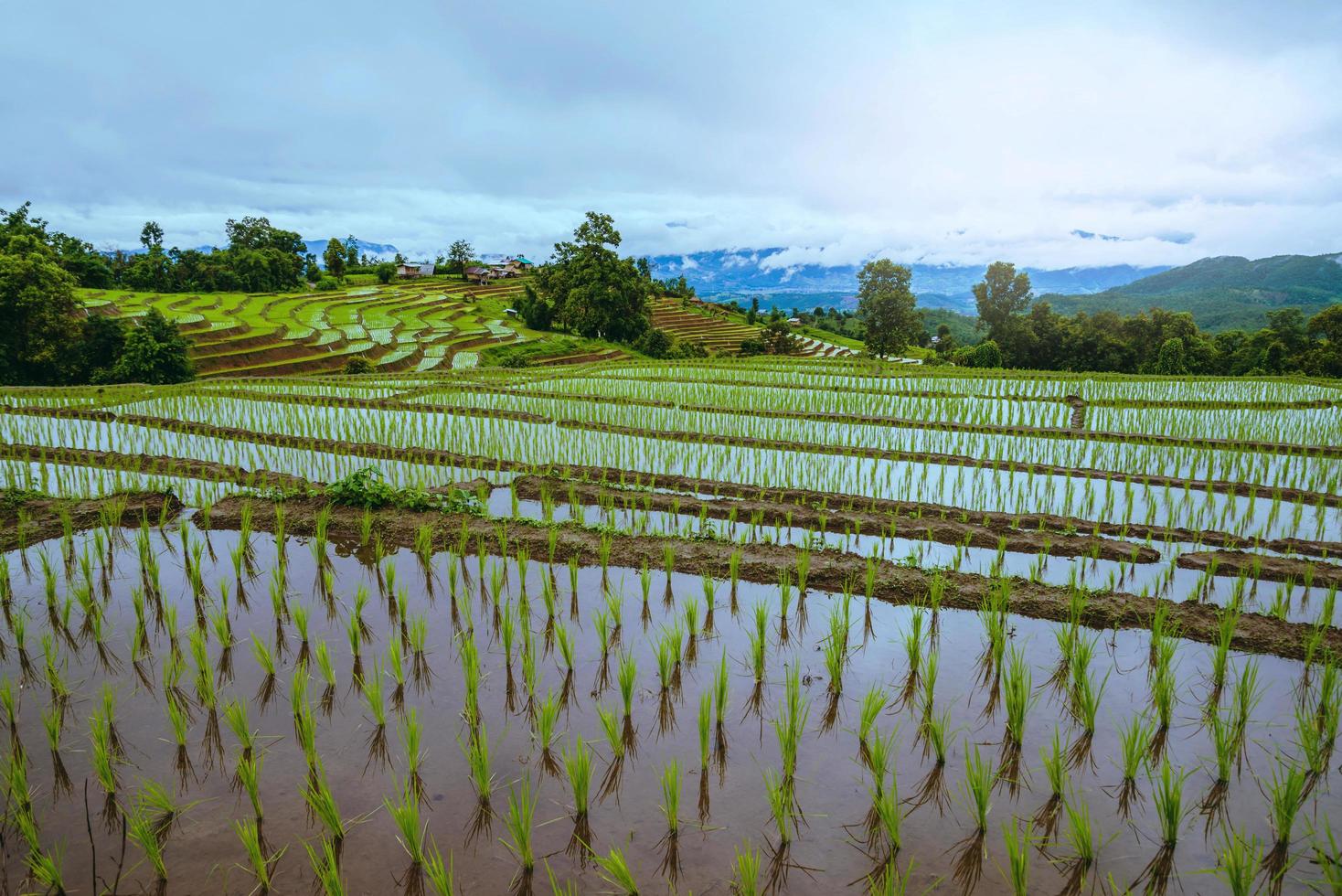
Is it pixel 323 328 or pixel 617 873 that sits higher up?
pixel 323 328

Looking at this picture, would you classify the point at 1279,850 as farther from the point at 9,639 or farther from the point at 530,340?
the point at 530,340

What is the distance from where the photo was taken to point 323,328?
27500 mm

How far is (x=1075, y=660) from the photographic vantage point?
139 inches

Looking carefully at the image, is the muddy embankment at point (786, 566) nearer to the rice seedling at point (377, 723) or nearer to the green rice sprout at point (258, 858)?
the rice seedling at point (377, 723)

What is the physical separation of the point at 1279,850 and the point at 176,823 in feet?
12.9

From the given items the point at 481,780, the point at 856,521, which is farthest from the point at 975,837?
the point at 856,521

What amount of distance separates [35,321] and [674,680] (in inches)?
899

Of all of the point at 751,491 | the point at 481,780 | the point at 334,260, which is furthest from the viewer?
the point at 334,260

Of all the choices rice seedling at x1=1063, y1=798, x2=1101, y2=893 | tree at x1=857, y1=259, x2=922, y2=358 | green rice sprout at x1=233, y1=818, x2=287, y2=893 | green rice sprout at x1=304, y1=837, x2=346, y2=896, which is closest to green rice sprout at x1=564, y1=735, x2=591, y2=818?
green rice sprout at x1=304, y1=837, x2=346, y2=896

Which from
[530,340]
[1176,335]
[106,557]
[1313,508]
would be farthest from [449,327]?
[1176,335]

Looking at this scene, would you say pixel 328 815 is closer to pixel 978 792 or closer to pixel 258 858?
pixel 258 858

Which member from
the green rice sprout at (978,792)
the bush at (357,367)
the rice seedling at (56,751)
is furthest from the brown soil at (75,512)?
the bush at (357,367)

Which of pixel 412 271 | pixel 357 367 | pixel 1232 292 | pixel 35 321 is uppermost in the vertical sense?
pixel 1232 292

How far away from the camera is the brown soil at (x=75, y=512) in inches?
222
